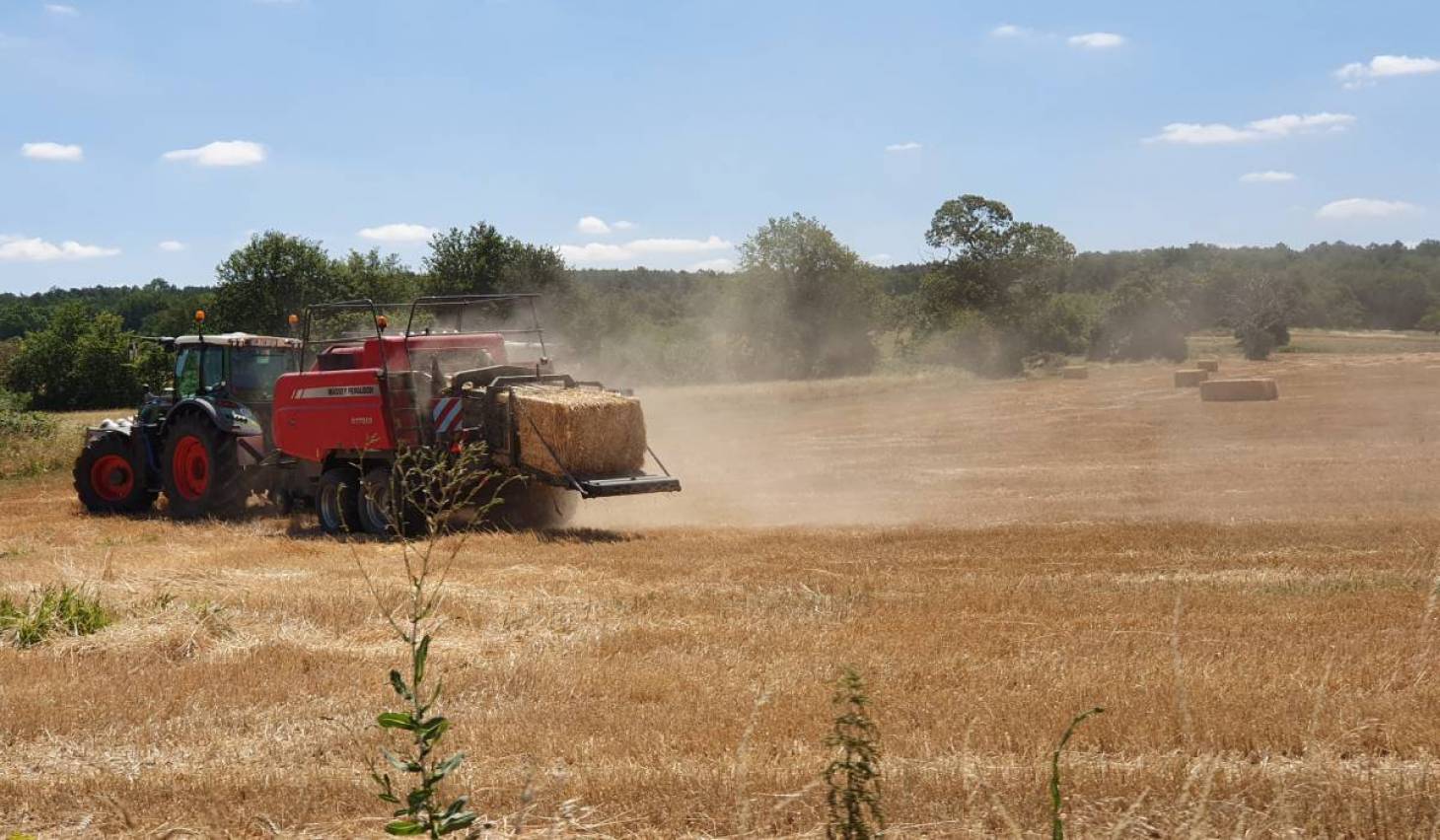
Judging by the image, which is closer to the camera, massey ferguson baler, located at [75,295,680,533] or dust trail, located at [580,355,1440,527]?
massey ferguson baler, located at [75,295,680,533]

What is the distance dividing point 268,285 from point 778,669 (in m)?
60.1

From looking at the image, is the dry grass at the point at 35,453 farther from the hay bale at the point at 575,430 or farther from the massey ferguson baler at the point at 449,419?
the hay bale at the point at 575,430

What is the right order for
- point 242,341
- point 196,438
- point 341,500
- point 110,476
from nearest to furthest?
point 341,500
point 196,438
point 242,341
point 110,476

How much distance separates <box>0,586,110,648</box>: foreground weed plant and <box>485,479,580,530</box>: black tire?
5.97 metres

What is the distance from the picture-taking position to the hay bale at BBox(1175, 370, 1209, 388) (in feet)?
116

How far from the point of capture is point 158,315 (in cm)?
7219

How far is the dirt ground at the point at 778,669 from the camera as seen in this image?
4.72 m

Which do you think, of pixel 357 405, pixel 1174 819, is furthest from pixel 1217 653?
pixel 357 405

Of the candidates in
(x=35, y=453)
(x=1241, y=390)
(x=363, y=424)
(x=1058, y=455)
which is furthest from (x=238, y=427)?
(x=1241, y=390)

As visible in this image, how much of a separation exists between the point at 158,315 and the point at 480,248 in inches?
1067

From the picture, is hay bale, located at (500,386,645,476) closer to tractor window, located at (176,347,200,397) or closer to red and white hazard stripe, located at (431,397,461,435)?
red and white hazard stripe, located at (431,397,461,435)

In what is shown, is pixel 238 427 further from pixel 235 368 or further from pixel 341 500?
pixel 341 500

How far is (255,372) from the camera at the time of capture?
1759 cm

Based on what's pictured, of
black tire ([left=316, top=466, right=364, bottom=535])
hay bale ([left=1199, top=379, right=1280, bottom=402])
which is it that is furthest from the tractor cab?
hay bale ([left=1199, top=379, right=1280, bottom=402])
